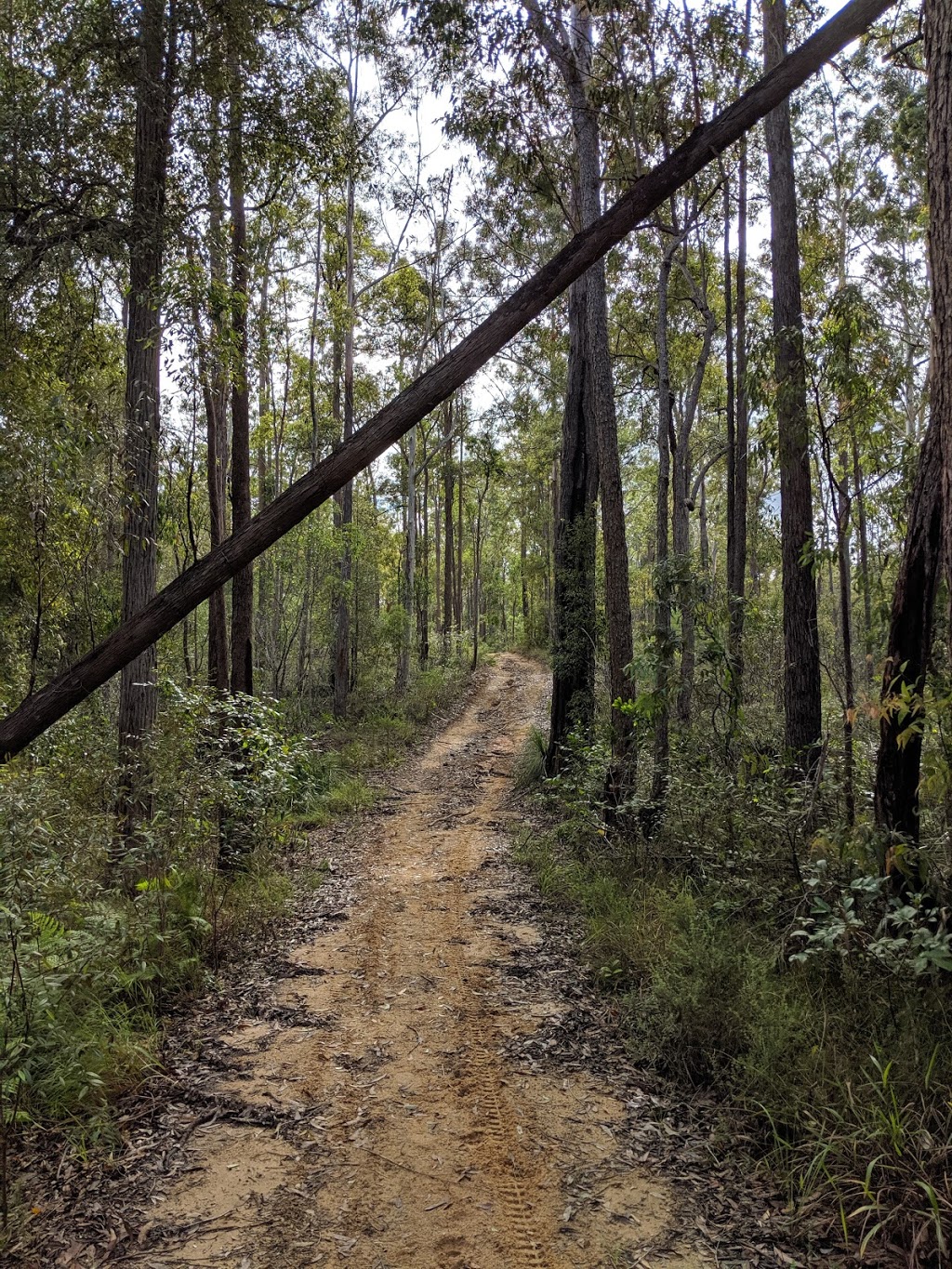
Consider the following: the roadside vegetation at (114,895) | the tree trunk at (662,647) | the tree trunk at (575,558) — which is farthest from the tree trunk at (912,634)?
the tree trunk at (575,558)

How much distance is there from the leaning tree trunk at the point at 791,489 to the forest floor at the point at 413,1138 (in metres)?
3.74

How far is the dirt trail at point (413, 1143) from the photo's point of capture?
2.84m

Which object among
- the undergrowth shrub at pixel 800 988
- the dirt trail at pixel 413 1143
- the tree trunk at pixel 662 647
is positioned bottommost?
the dirt trail at pixel 413 1143

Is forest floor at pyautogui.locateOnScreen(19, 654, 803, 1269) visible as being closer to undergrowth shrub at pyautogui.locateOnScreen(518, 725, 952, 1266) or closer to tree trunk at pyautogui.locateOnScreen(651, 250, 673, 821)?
undergrowth shrub at pyautogui.locateOnScreen(518, 725, 952, 1266)

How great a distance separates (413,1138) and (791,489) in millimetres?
7314

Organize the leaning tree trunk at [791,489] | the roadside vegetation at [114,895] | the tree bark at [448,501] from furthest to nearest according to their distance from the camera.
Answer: the tree bark at [448,501] < the leaning tree trunk at [791,489] < the roadside vegetation at [114,895]

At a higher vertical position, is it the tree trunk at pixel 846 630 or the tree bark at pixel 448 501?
the tree bark at pixel 448 501

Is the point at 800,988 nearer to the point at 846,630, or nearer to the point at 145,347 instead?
the point at 846,630

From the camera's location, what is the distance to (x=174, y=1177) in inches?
127

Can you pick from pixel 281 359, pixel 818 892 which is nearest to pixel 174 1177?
pixel 818 892

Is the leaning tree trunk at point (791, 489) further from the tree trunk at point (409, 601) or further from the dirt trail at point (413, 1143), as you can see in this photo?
the tree trunk at point (409, 601)

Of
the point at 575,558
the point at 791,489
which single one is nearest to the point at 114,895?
the point at 791,489

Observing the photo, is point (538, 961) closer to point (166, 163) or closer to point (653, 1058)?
point (653, 1058)

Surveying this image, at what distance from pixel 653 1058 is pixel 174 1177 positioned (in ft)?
8.04
